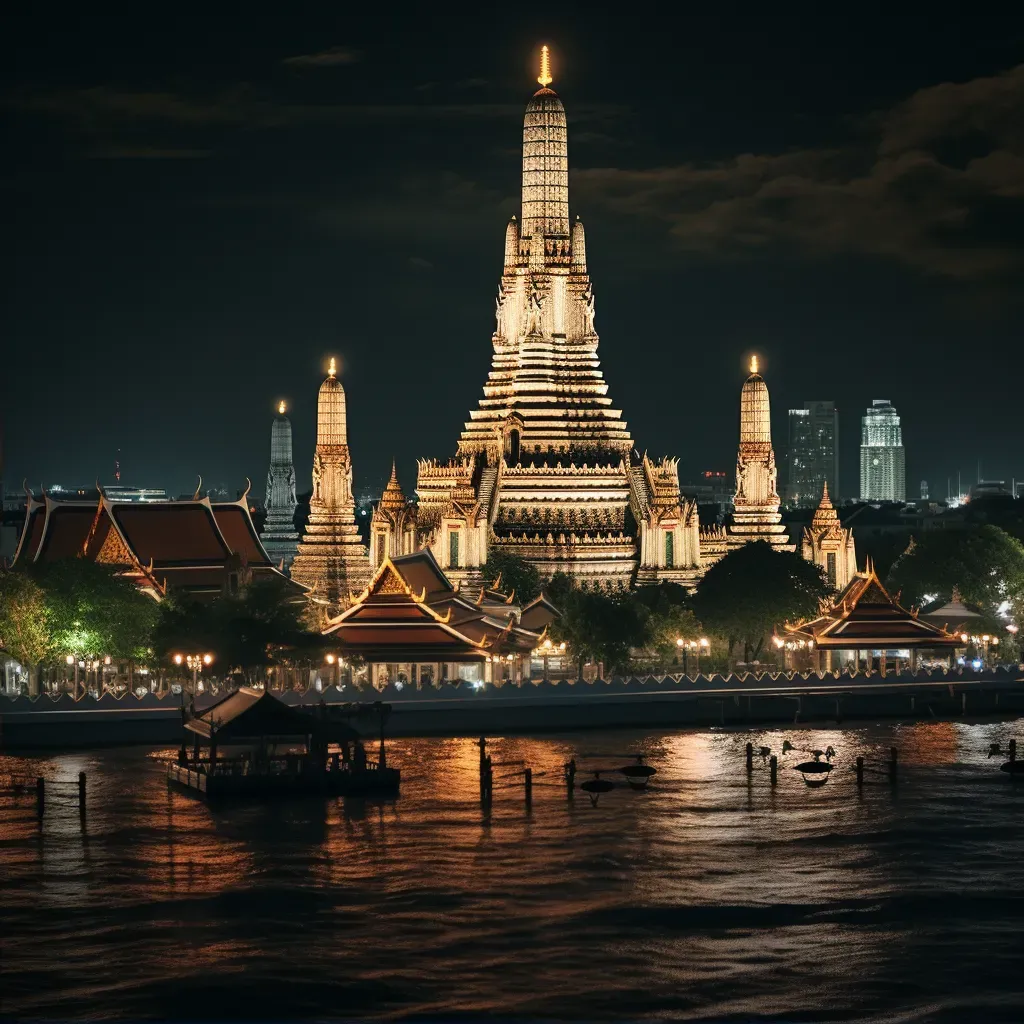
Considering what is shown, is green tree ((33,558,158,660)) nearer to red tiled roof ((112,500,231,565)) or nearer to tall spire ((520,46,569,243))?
red tiled roof ((112,500,231,565))

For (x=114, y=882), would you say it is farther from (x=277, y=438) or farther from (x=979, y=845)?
(x=277, y=438)

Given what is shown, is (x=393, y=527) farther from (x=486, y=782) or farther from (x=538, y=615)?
(x=486, y=782)

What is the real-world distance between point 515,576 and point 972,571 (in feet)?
63.1

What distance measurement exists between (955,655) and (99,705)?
1220 inches

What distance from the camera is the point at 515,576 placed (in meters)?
92.6

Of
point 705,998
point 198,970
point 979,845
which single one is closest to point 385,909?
point 198,970

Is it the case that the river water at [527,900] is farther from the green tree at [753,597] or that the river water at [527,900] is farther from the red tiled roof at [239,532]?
the red tiled roof at [239,532]

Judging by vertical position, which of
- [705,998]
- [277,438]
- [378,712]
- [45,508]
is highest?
[277,438]

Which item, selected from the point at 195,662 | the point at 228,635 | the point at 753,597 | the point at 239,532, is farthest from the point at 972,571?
the point at 195,662

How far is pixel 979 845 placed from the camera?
5584 cm

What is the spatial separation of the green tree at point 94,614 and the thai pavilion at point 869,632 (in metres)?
22.0

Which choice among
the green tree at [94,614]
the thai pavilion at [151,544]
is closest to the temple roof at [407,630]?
the green tree at [94,614]

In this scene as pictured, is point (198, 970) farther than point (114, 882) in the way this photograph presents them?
No

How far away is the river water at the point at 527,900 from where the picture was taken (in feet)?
140
